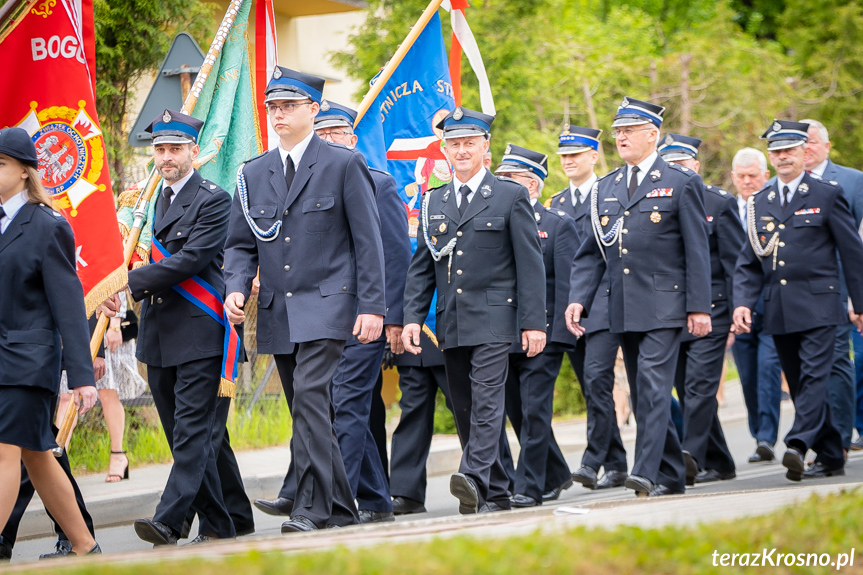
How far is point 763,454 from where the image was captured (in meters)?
10.1

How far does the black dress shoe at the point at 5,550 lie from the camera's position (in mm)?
6219

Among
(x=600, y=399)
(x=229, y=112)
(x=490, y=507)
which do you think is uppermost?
(x=229, y=112)

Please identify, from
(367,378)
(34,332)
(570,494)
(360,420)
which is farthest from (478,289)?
(34,332)

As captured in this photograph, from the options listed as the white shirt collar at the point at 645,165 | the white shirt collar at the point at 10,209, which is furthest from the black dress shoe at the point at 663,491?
the white shirt collar at the point at 10,209

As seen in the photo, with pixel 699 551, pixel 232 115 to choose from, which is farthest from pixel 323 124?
pixel 699 551

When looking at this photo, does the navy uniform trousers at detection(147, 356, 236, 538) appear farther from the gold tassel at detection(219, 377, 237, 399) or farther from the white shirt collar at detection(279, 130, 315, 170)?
the white shirt collar at detection(279, 130, 315, 170)

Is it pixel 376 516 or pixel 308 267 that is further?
pixel 376 516

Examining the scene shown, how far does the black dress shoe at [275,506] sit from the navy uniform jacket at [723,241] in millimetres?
4131

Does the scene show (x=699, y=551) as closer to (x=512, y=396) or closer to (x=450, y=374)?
(x=450, y=374)

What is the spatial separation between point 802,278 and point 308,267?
14.2ft

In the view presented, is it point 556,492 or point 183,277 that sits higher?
point 183,277

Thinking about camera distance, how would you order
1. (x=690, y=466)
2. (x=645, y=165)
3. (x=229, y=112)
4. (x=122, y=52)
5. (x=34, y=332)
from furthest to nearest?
1. (x=122, y=52)
2. (x=229, y=112)
3. (x=690, y=466)
4. (x=645, y=165)
5. (x=34, y=332)

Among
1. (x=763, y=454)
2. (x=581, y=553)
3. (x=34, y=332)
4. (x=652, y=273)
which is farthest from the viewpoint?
(x=763, y=454)

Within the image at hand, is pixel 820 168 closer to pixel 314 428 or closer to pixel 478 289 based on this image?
pixel 478 289
